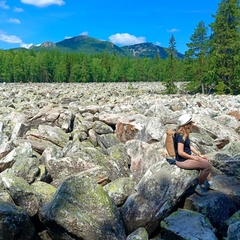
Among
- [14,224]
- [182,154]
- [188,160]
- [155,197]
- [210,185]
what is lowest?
[14,224]

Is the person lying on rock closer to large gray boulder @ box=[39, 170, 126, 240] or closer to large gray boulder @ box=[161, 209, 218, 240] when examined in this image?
large gray boulder @ box=[161, 209, 218, 240]

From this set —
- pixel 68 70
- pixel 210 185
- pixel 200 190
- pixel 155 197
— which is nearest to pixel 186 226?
pixel 155 197

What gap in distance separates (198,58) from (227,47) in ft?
29.8

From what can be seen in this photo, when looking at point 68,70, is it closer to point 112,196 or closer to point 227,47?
point 227,47

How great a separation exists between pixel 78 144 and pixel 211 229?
6393 millimetres

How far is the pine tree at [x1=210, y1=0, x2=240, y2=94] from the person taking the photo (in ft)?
147

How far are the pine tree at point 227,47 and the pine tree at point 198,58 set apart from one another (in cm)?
422

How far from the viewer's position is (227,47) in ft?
147

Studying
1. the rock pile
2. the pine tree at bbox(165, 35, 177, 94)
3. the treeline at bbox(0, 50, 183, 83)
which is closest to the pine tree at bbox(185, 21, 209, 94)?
the pine tree at bbox(165, 35, 177, 94)

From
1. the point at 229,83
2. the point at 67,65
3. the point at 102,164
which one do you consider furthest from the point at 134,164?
the point at 67,65

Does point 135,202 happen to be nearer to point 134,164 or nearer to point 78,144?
point 134,164

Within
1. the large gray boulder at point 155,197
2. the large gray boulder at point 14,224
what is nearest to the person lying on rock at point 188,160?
the large gray boulder at point 155,197

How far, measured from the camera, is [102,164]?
1100cm

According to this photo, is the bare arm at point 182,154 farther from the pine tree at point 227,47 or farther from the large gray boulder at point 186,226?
the pine tree at point 227,47
